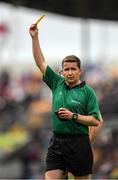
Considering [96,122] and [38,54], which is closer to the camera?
[96,122]

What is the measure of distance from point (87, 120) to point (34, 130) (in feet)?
35.4

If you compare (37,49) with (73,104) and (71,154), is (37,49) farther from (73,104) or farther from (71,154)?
(71,154)

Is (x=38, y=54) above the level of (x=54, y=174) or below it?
above

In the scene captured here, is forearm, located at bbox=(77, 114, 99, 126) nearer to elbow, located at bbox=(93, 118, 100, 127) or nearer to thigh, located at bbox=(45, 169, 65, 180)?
elbow, located at bbox=(93, 118, 100, 127)

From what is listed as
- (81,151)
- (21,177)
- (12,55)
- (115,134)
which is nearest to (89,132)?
(81,151)

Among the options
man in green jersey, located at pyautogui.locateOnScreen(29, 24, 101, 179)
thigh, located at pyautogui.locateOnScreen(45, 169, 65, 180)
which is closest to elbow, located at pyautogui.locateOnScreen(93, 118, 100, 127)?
man in green jersey, located at pyautogui.locateOnScreen(29, 24, 101, 179)

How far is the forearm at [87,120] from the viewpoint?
1043cm

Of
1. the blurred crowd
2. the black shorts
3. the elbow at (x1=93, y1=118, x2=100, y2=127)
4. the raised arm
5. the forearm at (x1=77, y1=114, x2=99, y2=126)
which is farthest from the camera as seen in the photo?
the blurred crowd

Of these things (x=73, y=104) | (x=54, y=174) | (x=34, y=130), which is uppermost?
(x=73, y=104)

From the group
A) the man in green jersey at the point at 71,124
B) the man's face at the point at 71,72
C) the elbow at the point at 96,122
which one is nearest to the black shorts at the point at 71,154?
the man in green jersey at the point at 71,124

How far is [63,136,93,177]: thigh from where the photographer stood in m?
10.7

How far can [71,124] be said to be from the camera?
34.9 feet

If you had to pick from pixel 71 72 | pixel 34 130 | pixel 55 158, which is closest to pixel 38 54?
pixel 71 72

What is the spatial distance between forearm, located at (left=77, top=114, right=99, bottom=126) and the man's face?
483 mm
